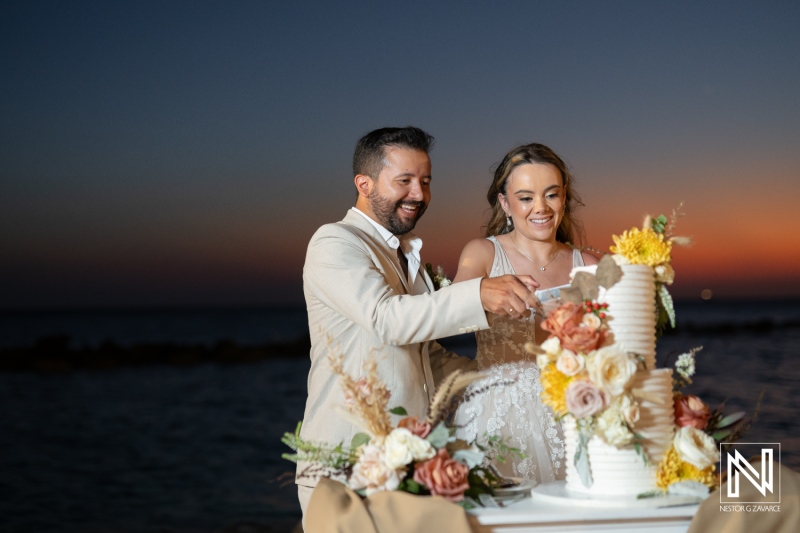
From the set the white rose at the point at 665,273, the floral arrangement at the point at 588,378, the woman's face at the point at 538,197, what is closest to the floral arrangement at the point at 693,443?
the floral arrangement at the point at 588,378

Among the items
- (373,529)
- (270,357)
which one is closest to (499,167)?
→ (373,529)

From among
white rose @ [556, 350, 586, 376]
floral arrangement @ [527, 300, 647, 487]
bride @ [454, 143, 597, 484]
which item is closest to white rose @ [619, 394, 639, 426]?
floral arrangement @ [527, 300, 647, 487]

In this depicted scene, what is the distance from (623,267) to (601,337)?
0.21 m

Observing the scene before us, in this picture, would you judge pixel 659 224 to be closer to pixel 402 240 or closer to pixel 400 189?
pixel 400 189

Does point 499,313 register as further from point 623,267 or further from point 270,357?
point 270,357

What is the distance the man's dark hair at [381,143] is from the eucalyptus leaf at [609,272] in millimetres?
1255

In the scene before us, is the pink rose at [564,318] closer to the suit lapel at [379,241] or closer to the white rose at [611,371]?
the white rose at [611,371]

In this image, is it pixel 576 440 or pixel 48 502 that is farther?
pixel 48 502

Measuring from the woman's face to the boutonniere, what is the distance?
0.41m

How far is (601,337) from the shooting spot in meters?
2.48

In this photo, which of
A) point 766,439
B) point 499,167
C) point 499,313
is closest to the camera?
point 499,313

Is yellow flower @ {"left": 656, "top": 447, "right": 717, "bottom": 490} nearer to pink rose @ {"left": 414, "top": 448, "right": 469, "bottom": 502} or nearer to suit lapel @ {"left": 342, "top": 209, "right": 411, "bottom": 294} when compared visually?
pink rose @ {"left": 414, "top": 448, "right": 469, "bottom": 502}

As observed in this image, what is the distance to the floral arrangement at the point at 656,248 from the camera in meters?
2.57

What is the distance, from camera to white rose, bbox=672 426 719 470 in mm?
2451
